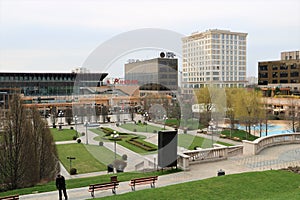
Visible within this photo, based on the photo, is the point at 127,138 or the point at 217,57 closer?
the point at 127,138

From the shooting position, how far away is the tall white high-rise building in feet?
333

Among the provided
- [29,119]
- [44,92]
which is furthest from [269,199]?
[44,92]

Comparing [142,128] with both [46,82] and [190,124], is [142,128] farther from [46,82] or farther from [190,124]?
[46,82]

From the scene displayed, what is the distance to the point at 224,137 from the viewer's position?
3919 cm

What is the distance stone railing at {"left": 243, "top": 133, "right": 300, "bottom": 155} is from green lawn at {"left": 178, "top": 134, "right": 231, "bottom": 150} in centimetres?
1002

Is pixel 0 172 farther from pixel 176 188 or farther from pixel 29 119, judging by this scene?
pixel 176 188

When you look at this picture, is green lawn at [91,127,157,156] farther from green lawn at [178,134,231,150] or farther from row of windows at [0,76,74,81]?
row of windows at [0,76,74,81]

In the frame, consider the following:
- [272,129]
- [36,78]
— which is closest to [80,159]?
[272,129]

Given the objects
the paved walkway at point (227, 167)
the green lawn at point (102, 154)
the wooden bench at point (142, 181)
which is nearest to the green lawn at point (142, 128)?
the green lawn at point (102, 154)

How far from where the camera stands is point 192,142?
36.3 meters

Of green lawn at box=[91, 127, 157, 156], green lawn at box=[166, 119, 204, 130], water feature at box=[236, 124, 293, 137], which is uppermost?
green lawn at box=[166, 119, 204, 130]

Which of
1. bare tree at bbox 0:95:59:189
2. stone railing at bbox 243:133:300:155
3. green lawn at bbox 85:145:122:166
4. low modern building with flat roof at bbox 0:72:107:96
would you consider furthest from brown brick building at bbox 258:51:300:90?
bare tree at bbox 0:95:59:189

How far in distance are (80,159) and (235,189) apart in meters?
17.8

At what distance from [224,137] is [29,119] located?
2633cm
